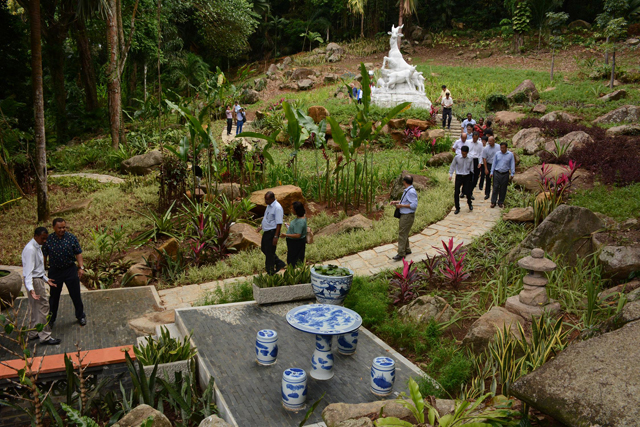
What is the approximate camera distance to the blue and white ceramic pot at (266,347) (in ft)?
17.7

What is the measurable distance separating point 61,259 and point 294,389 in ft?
11.8

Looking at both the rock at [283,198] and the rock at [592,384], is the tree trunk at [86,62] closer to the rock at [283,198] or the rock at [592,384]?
the rock at [283,198]

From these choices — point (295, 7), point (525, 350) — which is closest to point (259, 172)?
point (525, 350)

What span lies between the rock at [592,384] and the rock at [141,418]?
2807 millimetres

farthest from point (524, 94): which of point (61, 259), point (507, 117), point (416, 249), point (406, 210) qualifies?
point (61, 259)

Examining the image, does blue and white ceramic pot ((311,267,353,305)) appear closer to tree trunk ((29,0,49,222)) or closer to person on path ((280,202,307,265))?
person on path ((280,202,307,265))

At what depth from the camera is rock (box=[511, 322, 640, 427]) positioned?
2955 mm

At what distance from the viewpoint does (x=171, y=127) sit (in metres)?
20.2

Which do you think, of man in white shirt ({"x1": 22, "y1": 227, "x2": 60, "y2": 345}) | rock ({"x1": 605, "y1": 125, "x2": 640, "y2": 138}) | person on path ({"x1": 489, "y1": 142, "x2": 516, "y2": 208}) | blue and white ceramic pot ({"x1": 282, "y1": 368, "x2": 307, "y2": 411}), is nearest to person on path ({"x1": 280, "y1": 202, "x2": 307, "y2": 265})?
blue and white ceramic pot ({"x1": 282, "y1": 368, "x2": 307, "y2": 411})

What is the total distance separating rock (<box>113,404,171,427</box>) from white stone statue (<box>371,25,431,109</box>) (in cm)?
1783

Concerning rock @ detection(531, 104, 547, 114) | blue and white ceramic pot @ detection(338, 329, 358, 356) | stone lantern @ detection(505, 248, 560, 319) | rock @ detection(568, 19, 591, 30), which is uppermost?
rock @ detection(568, 19, 591, 30)

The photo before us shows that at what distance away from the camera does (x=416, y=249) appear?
30.3 feet

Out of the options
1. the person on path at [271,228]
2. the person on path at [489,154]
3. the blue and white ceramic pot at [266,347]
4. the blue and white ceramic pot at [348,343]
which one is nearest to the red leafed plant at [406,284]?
the blue and white ceramic pot at [348,343]

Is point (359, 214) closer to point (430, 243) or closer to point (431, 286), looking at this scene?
point (430, 243)
